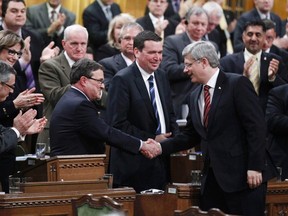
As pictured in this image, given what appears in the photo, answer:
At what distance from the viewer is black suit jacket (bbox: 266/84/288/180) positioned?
25.5 ft

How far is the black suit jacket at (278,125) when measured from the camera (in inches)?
306

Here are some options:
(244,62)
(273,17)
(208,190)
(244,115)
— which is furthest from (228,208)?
(273,17)

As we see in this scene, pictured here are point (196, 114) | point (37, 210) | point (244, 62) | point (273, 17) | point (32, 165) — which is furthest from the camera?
point (273, 17)

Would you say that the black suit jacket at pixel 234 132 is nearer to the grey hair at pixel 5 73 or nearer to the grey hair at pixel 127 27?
the grey hair at pixel 5 73

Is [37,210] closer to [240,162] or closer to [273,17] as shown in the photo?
[240,162]

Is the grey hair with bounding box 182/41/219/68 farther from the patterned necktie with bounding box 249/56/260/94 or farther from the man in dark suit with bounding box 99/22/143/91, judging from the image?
the patterned necktie with bounding box 249/56/260/94

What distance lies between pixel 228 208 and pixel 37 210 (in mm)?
1304

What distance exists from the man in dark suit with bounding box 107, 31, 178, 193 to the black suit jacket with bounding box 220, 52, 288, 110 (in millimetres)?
1640

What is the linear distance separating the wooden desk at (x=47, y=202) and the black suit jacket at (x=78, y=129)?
0.66 meters

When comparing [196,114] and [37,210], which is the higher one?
[196,114]

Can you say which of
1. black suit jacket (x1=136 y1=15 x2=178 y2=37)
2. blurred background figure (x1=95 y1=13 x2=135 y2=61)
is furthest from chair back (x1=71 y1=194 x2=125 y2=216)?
black suit jacket (x1=136 y1=15 x2=178 y2=37)

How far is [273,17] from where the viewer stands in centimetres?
1100

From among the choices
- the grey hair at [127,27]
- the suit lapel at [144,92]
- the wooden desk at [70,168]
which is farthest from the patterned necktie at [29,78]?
the wooden desk at [70,168]

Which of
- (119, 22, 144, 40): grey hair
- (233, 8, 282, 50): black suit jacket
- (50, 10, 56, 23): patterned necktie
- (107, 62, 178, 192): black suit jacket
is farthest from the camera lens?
(233, 8, 282, 50): black suit jacket
